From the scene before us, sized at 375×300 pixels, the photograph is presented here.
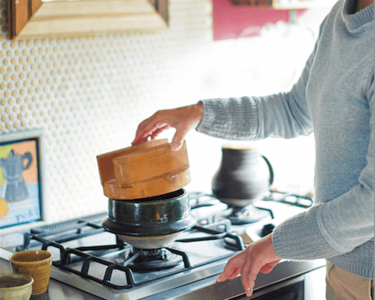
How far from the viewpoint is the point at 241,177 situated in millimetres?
1554

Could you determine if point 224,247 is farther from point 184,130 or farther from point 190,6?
point 190,6

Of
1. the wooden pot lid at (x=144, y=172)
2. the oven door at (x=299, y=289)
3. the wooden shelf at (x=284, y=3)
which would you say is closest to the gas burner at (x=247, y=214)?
the oven door at (x=299, y=289)

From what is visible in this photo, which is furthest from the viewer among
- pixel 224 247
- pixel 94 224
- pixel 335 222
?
pixel 94 224

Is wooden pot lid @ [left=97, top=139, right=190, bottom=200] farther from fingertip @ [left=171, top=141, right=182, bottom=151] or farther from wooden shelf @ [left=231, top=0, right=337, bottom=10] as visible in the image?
wooden shelf @ [left=231, top=0, right=337, bottom=10]

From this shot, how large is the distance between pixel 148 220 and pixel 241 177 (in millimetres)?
500

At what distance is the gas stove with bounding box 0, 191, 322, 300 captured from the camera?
1088 millimetres

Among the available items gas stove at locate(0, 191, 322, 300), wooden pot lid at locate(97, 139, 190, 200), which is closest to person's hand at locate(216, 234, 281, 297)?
gas stove at locate(0, 191, 322, 300)

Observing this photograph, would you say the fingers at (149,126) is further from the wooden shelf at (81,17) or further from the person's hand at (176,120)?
the wooden shelf at (81,17)

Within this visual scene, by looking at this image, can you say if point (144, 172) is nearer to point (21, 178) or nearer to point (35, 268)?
point (35, 268)

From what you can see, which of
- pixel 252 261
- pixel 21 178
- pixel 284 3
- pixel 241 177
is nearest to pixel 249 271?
pixel 252 261

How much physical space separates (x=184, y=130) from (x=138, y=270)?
0.35m

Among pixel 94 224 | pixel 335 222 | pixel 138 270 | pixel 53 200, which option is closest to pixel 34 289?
pixel 138 270

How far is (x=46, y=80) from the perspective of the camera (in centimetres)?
151

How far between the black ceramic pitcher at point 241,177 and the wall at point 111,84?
37 centimetres
